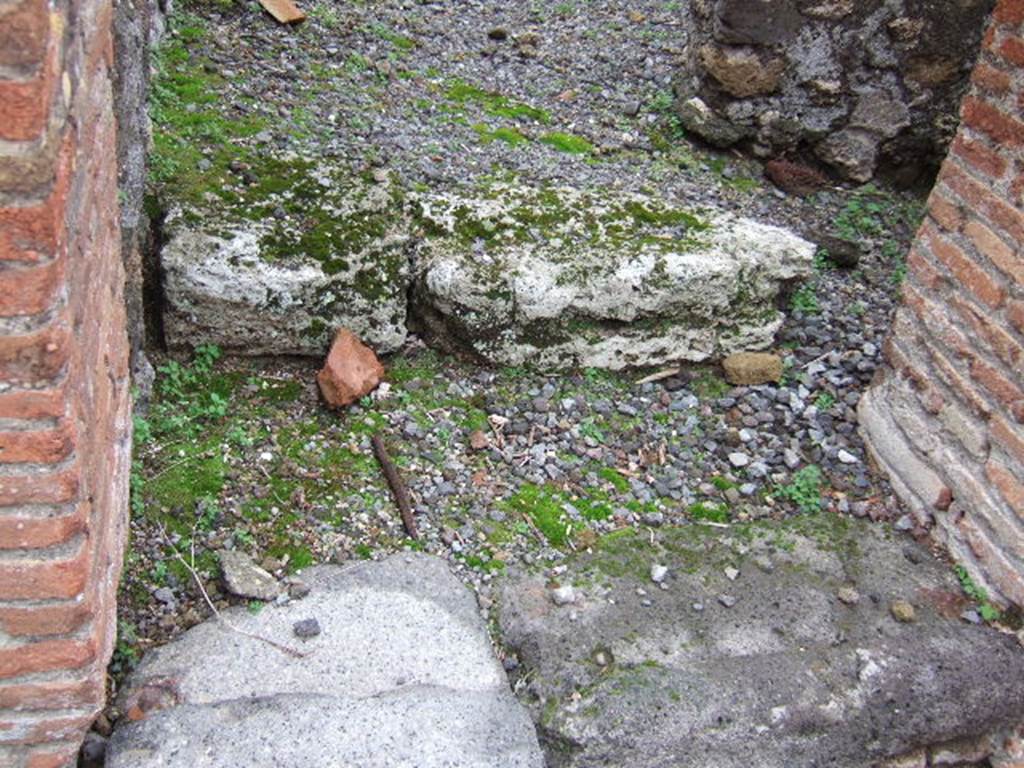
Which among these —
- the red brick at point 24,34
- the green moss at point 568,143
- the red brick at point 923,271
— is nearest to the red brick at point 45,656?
the red brick at point 24,34

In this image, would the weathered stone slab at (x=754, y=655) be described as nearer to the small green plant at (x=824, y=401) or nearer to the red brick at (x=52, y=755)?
the small green plant at (x=824, y=401)

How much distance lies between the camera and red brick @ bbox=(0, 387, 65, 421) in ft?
6.02

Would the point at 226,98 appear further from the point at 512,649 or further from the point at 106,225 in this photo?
the point at 512,649

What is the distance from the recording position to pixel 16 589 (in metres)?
2.01

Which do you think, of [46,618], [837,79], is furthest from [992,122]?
[46,618]

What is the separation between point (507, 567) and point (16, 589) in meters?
1.42

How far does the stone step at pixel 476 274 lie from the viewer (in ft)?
11.1

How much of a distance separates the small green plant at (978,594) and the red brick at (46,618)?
2448mm

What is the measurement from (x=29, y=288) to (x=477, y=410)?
1923 millimetres

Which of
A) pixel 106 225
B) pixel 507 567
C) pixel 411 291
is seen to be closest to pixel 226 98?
Answer: pixel 411 291

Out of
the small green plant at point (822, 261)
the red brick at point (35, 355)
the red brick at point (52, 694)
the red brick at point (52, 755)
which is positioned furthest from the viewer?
the small green plant at point (822, 261)

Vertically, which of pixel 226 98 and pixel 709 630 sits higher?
pixel 226 98

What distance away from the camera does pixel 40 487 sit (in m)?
1.93

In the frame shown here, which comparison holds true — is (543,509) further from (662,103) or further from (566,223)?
(662,103)
